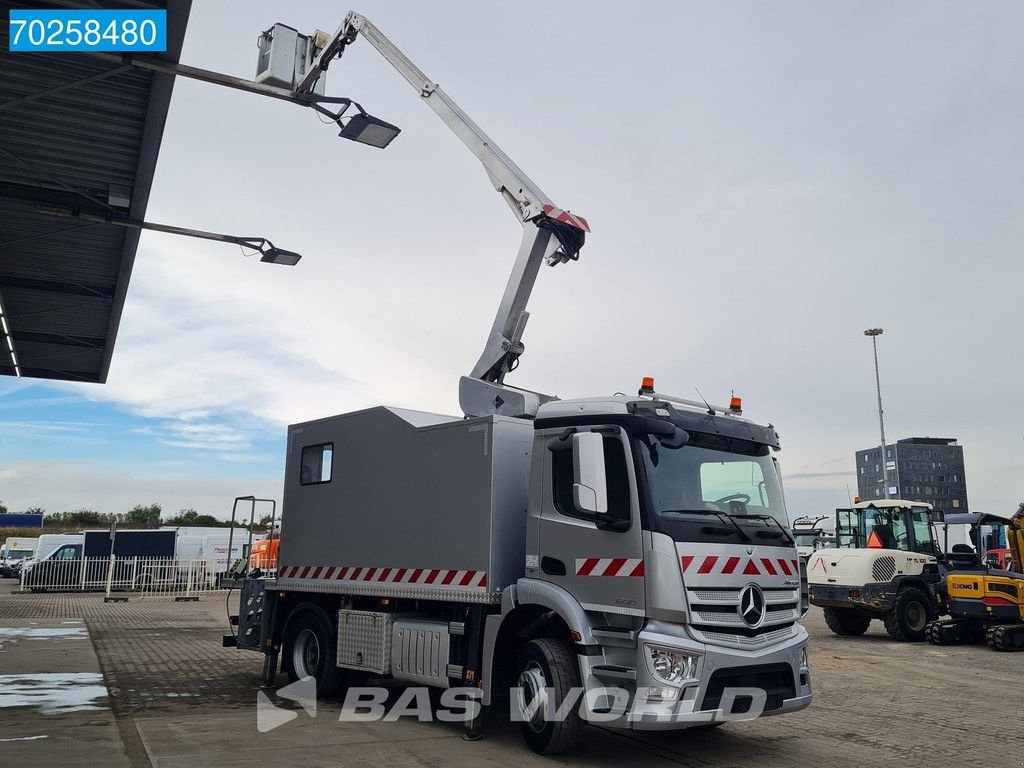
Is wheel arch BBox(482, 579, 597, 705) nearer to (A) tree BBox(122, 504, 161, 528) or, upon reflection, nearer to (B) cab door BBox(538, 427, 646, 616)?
(B) cab door BBox(538, 427, 646, 616)

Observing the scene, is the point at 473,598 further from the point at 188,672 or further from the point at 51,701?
the point at 188,672

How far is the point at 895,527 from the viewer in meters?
18.6

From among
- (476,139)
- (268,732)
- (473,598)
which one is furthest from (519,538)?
(476,139)

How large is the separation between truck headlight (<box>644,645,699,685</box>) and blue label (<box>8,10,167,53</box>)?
7238 millimetres

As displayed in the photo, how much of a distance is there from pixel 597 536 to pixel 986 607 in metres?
12.2

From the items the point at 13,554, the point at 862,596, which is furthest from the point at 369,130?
the point at 13,554

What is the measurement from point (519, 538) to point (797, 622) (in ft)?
8.66

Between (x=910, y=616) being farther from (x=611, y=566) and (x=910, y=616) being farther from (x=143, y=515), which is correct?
(x=143, y=515)

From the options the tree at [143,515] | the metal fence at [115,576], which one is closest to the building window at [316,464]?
the metal fence at [115,576]

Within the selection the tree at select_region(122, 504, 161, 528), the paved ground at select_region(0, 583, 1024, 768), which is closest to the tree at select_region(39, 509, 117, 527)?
the tree at select_region(122, 504, 161, 528)

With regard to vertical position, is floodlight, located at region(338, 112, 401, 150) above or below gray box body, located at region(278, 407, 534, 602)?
above

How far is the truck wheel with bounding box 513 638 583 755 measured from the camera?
6805 mm

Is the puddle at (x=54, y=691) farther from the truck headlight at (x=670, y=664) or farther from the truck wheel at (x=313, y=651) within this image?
the truck headlight at (x=670, y=664)

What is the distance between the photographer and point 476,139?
10.4m
